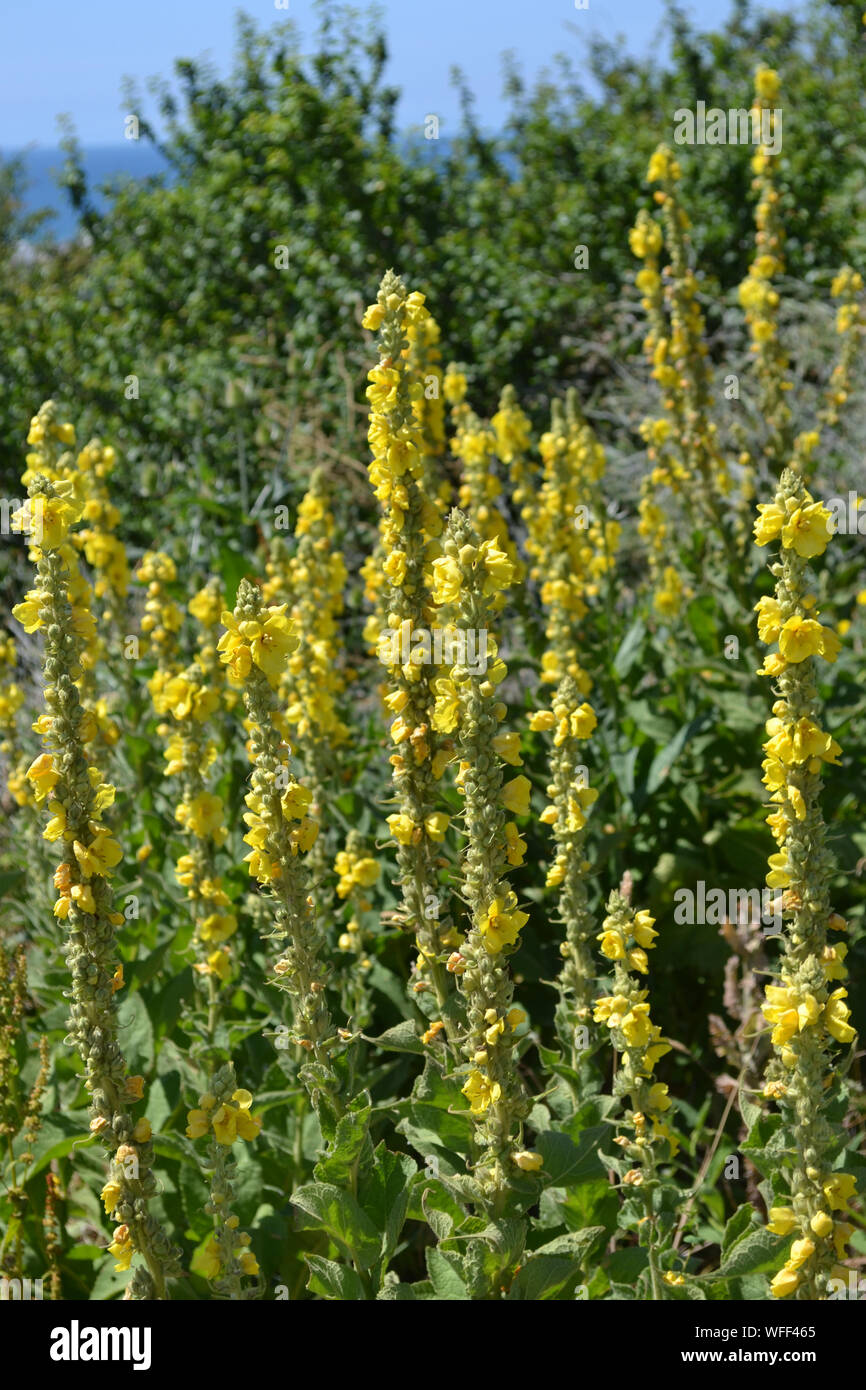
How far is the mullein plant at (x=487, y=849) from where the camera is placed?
247cm

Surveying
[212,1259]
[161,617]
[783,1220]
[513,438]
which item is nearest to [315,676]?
[161,617]

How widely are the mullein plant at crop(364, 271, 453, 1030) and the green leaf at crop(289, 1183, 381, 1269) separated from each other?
0.43 m

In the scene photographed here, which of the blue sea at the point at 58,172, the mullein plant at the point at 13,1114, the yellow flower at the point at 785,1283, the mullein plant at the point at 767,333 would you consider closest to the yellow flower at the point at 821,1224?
the yellow flower at the point at 785,1283

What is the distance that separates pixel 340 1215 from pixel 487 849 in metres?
0.82

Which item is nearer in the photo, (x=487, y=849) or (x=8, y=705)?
(x=487, y=849)

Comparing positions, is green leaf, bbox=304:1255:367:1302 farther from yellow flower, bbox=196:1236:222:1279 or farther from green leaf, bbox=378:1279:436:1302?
yellow flower, bbox=196:1236:222:1279

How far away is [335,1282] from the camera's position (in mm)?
2725

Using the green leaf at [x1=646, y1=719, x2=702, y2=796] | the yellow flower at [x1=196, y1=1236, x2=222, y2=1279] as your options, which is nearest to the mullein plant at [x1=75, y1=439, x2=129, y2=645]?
the green leaf at [x1=646, y1=719, x2=702, y2=796]

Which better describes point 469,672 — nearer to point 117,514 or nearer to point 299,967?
point 299,967

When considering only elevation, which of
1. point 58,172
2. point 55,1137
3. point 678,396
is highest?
point 58,172

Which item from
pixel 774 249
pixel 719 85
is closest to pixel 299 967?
pixel 774 249

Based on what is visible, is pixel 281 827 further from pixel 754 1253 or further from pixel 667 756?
pixel 667 756

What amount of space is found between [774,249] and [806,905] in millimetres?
4231

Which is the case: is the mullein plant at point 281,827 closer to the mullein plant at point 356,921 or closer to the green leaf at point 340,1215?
the green leaf at point 340,1215
